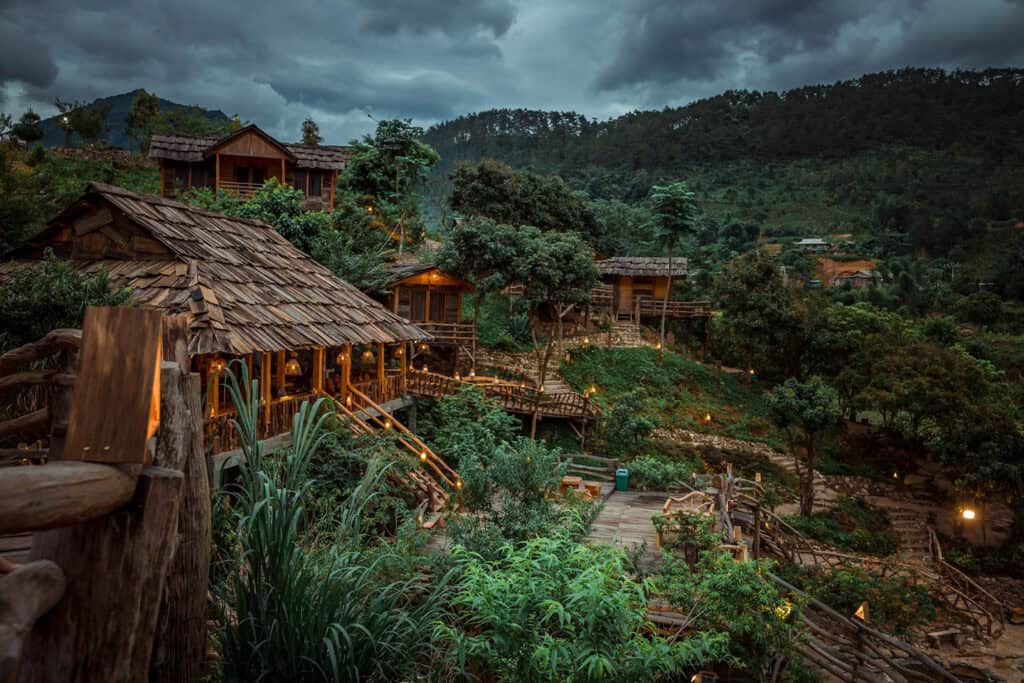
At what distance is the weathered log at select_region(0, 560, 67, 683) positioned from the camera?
1.40 metres

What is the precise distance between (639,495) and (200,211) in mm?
11219

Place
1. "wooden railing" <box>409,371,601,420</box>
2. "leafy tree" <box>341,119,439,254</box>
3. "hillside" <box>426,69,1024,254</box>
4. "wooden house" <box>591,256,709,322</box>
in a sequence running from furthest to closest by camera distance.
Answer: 1. "hillside" <box>426,69,1024,254</box>
2. "wooden house" <box>591,256,709,322</box>
3. "leafy tree" <box>341,119,439,254</box>
4. "wooden railing" <box>409,371,601,420</box>

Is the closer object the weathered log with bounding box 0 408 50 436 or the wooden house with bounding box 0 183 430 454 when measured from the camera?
the weathered log with bounding box 0 408 50 436

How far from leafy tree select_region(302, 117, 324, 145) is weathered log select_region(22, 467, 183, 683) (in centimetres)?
3921

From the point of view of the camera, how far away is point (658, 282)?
98.8 feet

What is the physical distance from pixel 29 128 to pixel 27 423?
3781 cm

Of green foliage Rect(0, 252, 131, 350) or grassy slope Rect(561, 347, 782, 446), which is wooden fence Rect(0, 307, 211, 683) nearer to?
green foliage Rect(0, 252, 131, 350)

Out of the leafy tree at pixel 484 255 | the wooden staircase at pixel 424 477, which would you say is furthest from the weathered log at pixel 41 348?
the leafy tree at pixel 484 255

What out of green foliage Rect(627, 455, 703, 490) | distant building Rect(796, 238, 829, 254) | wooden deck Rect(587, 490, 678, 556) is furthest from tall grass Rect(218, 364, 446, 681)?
distant building Rect(796, 238, 829, 254)

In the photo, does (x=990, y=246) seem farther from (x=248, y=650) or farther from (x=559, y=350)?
(x=248, y=650)

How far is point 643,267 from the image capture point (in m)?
29.8

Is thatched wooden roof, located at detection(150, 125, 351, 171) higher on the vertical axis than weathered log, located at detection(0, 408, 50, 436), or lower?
higher

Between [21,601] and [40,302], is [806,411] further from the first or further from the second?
[21,601]

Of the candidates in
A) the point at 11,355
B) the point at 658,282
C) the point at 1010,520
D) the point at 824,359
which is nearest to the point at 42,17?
the point at 658,282
